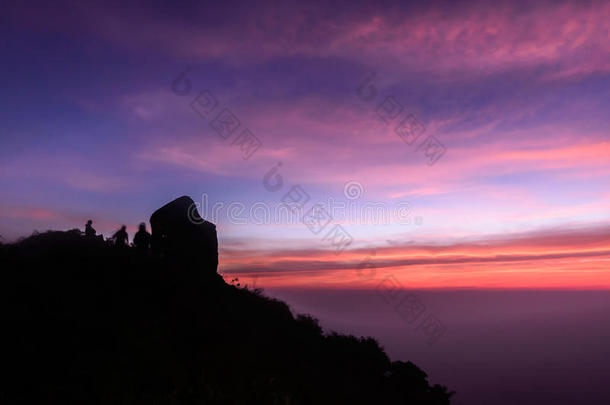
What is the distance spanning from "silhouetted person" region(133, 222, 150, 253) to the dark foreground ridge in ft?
2.08

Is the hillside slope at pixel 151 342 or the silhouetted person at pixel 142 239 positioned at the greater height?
the silhouetted person at pixel 142 239

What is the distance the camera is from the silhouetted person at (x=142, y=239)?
2530 cm

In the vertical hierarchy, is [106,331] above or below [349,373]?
above

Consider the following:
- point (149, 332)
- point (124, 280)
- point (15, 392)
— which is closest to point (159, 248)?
point (124, 280)

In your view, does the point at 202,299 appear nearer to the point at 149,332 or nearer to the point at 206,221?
the point at 149,332

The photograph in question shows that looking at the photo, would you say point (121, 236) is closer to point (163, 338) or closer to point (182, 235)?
point (182, 235)

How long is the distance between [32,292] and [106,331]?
405cm

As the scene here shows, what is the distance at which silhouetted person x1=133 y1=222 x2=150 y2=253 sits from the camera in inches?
996

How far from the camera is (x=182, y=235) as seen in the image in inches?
1048

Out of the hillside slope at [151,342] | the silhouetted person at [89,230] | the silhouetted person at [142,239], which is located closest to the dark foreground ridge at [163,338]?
the hillside slope at [151,342]

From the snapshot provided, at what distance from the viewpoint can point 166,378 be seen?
1153 cm

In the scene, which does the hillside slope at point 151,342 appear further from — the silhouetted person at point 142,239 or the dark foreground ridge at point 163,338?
the silhouetted person at point 142,239

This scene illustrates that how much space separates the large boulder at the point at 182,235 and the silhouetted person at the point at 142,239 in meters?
0.55

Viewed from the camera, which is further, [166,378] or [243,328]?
[243,328]
